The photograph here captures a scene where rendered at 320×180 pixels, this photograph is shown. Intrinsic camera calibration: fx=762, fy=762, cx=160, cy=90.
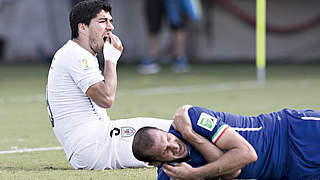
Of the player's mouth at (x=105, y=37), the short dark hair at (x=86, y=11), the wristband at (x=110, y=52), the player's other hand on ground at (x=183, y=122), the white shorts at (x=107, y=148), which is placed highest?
the short dark hair at (x=86, y=11)

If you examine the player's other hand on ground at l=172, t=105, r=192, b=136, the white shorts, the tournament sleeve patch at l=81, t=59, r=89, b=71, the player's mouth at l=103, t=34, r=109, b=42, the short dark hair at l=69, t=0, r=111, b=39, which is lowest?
the white shorts

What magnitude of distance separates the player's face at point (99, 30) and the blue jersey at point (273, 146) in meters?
1.28

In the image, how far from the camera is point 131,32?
62.5 ft

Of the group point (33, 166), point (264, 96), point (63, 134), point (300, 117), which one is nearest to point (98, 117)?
point (63, 134)

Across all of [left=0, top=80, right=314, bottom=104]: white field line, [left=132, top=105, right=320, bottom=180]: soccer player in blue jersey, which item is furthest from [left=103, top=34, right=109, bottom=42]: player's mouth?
[left=0, top=80, right=314, bottom=104]: white field line

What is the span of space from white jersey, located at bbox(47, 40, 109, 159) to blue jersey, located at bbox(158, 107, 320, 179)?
0.99 metres

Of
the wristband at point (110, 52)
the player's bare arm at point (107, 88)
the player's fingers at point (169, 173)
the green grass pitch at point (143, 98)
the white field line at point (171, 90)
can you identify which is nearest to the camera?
the player's fingers at point (169, 173)

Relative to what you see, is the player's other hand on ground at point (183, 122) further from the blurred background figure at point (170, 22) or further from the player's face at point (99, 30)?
the blurred background figure at point (170, 22)

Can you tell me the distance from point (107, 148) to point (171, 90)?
6.71m

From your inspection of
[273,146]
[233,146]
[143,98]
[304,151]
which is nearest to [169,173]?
[233,146]

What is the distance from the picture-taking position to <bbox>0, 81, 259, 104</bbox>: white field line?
11.4 metres

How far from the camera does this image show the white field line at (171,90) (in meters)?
11.4

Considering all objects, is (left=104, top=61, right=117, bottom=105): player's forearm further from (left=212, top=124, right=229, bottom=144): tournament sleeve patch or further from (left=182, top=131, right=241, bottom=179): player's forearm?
(left=212, top=124, right=229, bottom=144): tournament sleeve patch

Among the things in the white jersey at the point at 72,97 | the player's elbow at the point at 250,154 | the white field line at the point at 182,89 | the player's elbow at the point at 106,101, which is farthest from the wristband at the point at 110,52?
the white field line at the point at 182,89
